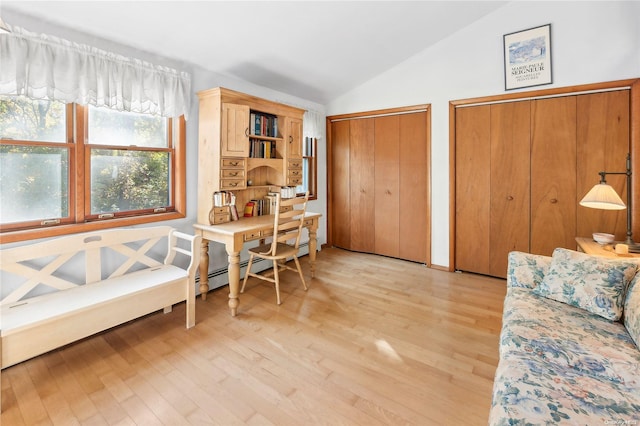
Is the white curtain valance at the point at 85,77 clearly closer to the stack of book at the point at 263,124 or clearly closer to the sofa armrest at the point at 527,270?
the stack of book at the point at 263,124

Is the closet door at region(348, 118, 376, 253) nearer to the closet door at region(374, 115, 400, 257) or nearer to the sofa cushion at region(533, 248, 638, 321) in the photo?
the closet door at region(374, 115, 400, 257)

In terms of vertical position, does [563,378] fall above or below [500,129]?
below

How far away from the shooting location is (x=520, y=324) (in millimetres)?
1669

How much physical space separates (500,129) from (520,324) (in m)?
2.56

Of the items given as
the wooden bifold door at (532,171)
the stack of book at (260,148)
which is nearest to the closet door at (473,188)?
the wooden bifold door at (532,171)

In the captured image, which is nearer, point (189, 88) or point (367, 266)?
point (189, 88)

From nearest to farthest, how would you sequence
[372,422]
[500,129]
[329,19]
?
[372,422], [329,19], [500,129]

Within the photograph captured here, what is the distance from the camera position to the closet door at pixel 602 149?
9.81 feet

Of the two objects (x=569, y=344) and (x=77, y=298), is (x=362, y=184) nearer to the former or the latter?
(x=569, y=344)

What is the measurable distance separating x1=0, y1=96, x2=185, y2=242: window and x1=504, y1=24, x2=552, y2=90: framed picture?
11.0 ft

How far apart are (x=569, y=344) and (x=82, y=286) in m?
2.89

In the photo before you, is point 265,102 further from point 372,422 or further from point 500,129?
point 372,422

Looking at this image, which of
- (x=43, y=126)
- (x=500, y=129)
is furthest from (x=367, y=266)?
(x=43, y=126)

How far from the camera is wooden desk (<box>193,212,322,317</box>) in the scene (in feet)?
8.82
